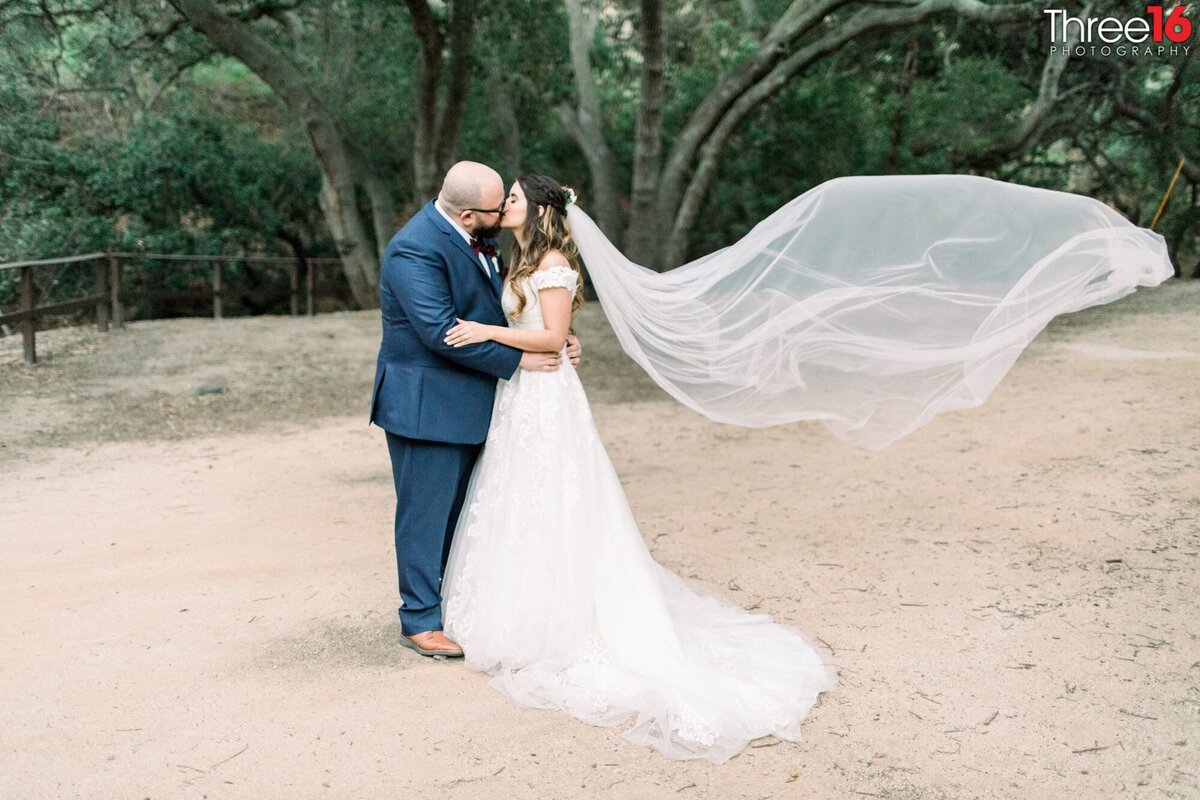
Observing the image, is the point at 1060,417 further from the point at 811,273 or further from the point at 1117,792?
the point at 1117,792

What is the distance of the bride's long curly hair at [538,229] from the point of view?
131 inches

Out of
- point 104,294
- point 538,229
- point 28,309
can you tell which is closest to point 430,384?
point 538,229

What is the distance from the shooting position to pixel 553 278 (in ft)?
10.9

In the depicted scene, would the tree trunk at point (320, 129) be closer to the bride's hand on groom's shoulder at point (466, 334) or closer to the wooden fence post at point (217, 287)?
the wooden fence post at point (217, 287)

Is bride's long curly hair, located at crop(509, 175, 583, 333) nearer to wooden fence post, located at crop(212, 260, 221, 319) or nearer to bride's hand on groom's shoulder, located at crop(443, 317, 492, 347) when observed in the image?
bride's hand on groom's shoulder, located at crop(443, 317, 492, 347)

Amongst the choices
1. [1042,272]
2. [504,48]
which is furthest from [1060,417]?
[504,48]

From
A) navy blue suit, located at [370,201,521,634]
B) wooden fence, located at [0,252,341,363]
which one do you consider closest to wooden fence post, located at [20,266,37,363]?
wooden fence, located at [0,252,341,363]

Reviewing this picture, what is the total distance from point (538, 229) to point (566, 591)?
1.25 meters

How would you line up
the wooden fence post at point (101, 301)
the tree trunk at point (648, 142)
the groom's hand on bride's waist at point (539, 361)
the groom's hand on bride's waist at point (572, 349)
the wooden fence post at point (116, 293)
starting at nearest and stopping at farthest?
the groom's hand on bride's waist at point (539, 361), the groom's hand on bride's waist at point (572, 349), the wooden fence post at point (101, 301), the wooden fence post at point (116, 293), the tree trunk at point (648, 142)

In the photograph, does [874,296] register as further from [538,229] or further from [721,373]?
[538,229]

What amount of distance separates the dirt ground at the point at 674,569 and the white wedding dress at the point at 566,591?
164 millimetres

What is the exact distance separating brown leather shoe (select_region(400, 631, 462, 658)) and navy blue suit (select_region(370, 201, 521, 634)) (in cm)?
3

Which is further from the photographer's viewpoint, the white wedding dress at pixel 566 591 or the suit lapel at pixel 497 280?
the suit lapel at pixel 497 280

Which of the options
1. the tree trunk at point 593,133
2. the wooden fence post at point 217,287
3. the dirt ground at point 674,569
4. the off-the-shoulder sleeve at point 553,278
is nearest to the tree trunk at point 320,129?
the wooden fence post at point 217,287
